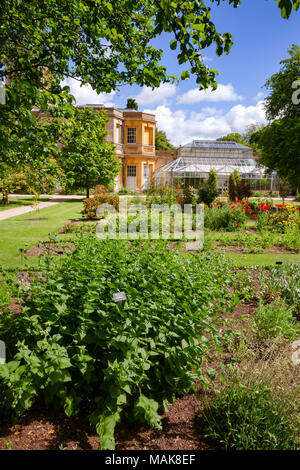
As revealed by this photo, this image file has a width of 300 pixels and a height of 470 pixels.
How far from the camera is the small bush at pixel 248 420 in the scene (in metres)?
2.16

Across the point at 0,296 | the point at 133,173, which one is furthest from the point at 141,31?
the point at 133,173

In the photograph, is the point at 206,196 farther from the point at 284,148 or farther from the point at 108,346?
the point at 108,346

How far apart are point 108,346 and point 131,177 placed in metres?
31.4

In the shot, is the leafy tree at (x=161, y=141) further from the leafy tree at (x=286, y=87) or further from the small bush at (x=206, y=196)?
the small bush at (x=206, y=196)

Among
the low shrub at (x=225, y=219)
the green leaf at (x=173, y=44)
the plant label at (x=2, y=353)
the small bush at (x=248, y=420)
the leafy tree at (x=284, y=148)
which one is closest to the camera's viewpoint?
the small bush at (x=248, y=420)

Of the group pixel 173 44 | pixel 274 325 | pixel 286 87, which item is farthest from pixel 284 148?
pixel 173 44

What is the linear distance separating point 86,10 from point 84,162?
1945mm

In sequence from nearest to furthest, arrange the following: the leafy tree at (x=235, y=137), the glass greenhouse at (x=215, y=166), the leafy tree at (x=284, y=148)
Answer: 1. the leafy tree at (x=284, y=148)
2. the glass greenhouse at (x=215, y=166)
3. the leafy tree at (x=235, y=137)

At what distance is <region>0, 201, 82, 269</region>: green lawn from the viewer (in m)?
7.07

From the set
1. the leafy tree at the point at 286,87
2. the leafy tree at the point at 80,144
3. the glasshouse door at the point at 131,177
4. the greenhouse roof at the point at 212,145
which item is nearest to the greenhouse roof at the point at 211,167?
the greenhouse roof at the point at 212,145

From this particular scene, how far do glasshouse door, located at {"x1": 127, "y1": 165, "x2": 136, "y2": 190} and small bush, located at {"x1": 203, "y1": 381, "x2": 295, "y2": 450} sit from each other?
31.1 metres

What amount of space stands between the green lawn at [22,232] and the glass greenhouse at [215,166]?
12675 mm
